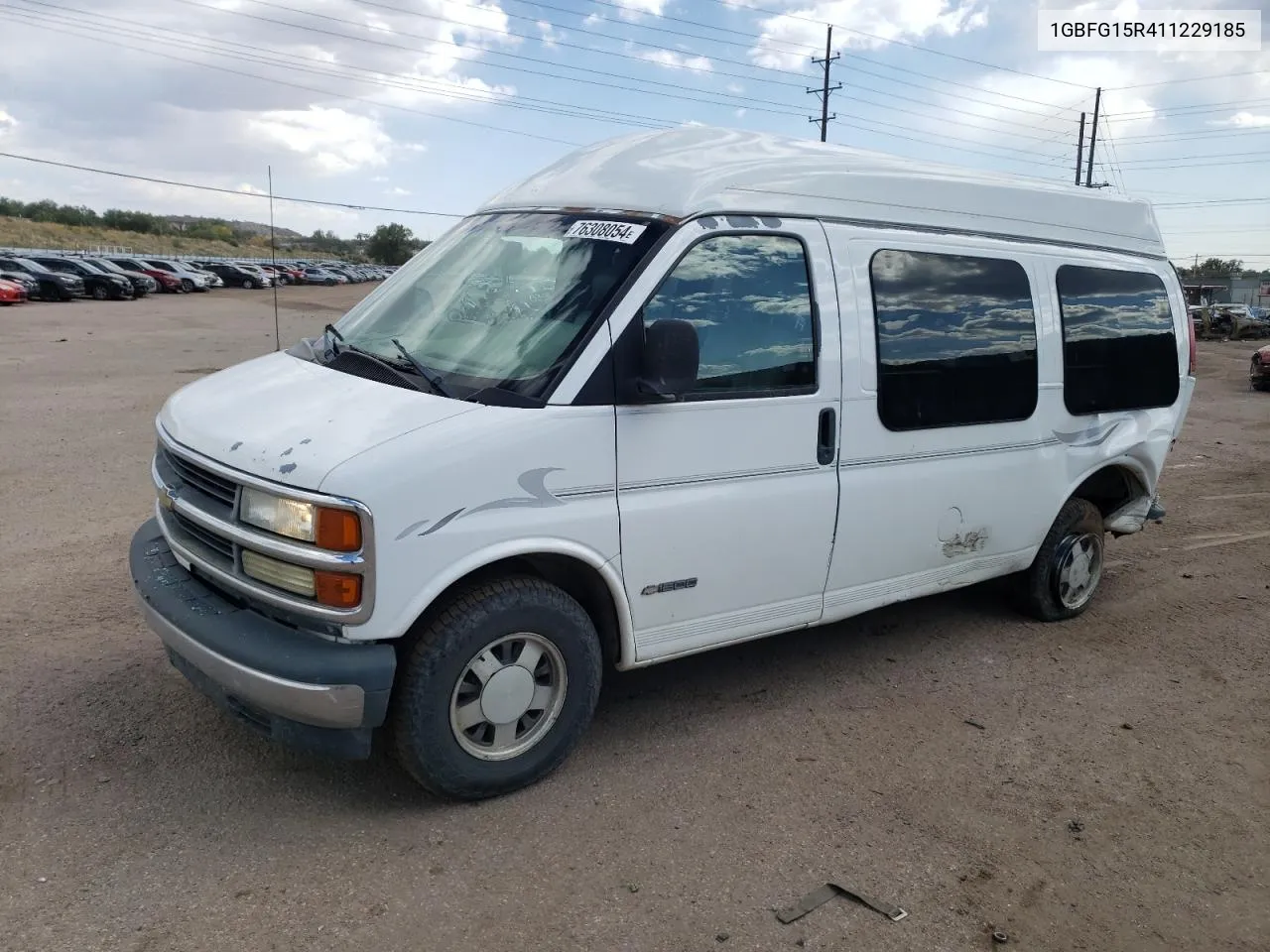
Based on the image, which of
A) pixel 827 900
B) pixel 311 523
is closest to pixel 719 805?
pixel 827 900

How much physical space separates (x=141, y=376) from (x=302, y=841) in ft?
47.6

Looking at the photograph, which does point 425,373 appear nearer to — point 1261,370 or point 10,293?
point 1261,370

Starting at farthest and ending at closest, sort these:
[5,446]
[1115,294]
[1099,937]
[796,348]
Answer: [5,446] → [1115,294] → [796,348] → [1099,937]

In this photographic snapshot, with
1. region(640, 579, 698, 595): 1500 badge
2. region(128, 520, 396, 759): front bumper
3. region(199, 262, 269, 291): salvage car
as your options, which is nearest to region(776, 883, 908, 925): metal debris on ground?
region(640, 579, 698, 595): 1500 badge

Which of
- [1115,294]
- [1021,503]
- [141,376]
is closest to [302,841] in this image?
[1021,503]

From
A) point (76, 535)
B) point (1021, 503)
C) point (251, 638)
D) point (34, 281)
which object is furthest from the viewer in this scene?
point (34, 281)

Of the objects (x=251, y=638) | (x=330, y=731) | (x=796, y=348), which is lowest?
(x=330, y=731)

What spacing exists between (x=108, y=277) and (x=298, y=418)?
4181cm

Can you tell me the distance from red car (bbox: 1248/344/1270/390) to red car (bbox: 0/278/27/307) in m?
35.7

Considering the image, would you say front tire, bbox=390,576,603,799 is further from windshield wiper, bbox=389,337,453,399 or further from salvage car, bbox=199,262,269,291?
salvage car, bbox=199,262,269,291

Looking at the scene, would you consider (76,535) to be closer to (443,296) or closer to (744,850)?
(443,296)

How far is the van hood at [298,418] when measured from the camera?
11.0 ft

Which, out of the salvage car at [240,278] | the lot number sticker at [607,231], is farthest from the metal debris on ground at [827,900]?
the salvage car at [240,278]

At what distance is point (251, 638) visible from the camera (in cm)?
341
